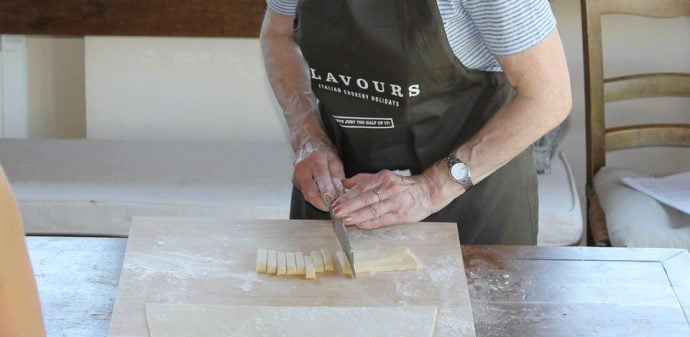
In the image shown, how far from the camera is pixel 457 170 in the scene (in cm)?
175

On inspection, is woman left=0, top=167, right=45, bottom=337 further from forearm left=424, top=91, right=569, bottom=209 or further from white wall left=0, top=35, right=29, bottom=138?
white wall left=0, top=35, right=29, bottom=138

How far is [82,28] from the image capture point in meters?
3.18

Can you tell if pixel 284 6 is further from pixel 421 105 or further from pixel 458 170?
pixel 458 170

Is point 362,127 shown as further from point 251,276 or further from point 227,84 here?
point 227,84

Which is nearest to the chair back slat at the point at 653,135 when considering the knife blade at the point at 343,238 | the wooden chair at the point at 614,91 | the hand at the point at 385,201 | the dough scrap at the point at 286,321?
the wooden chair at the point at 614,91

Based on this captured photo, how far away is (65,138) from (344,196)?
198 centimetres

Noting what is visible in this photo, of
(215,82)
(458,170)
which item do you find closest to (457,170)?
(458,170)

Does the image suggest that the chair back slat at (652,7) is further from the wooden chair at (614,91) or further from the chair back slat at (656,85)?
the chair back slat at (656,85)

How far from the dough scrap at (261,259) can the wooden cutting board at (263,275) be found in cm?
1

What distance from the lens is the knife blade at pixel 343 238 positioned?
154cm

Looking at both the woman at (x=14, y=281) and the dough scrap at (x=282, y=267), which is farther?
the dough scrap at (x=282, y=267)

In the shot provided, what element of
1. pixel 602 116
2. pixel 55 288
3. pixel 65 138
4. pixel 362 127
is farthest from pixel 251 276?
pixel 65 138

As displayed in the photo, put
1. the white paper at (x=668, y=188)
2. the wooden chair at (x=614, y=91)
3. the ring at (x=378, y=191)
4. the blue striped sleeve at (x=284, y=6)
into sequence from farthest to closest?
the wooden chair at (x=614, y=91), the white paper at (x=668, y=188), the blue striped sleeve at (x=284, y=6), the ring at (x=378, y=191)

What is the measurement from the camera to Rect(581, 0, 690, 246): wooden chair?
2848mm
